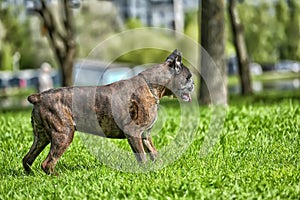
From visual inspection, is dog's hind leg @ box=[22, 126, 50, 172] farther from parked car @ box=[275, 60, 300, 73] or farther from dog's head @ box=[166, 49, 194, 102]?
parked car @ box=[275, 60, 300, 73]

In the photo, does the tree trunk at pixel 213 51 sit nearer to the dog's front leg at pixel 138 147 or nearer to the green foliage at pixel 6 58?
the dog's front leg at pixel 138 147

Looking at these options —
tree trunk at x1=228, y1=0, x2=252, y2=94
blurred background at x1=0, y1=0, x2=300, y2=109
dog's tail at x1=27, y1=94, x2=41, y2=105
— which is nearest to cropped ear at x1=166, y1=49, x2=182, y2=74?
dog's tail at x1=27, y1=94, x2=41, y2=105

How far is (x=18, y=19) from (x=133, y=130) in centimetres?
5478

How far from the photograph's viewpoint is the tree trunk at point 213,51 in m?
16.0

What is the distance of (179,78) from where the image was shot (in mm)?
7590

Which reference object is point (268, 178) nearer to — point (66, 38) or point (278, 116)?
point (278, 116)

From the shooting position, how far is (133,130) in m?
7.45

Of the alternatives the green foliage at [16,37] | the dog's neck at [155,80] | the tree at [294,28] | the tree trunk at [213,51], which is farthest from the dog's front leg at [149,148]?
the green foliage at [16,37]

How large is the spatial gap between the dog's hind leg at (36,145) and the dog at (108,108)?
0.01 meters

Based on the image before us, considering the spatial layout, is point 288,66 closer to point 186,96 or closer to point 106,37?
point 106,37

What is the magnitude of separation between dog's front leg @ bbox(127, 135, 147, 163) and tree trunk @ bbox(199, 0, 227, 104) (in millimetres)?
8368

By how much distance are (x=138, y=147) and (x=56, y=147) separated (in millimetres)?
850

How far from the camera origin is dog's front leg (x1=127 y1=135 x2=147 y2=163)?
7453mm

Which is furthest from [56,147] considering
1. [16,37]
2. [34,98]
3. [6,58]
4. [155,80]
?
[6,58]
